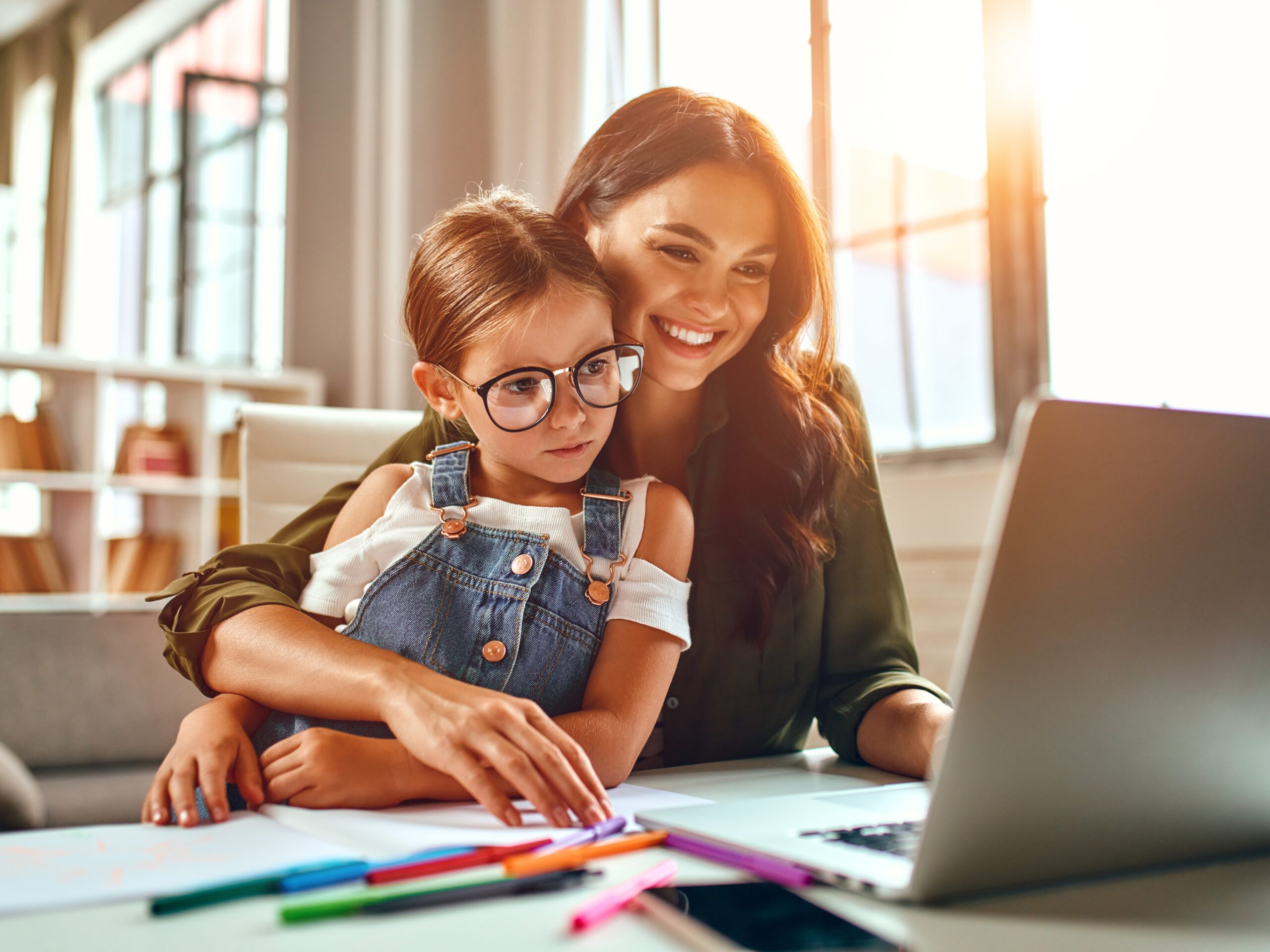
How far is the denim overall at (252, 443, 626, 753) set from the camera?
0.91 metres

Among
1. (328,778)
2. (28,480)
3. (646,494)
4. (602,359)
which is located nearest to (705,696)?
(646,494)

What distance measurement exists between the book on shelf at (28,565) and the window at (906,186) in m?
3.06

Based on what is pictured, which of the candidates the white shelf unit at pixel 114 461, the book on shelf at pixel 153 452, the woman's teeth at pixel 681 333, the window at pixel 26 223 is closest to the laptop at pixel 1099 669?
the woman's teeth at pixel 681 333

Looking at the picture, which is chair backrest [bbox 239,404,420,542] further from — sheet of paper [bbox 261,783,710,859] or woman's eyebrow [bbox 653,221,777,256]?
sheet of paper [bbox 261,783,710,859]

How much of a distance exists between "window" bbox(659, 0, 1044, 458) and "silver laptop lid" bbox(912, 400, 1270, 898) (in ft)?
7.33

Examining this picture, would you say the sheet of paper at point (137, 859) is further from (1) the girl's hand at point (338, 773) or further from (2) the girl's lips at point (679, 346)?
(2) the girl's lips at point (679, 346)

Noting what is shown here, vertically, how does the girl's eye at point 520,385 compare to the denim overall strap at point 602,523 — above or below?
above

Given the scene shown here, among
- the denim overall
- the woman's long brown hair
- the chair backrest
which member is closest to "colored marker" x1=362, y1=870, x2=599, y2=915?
the denim overall

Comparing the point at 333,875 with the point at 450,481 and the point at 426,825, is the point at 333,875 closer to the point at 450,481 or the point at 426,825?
the point at 426,825

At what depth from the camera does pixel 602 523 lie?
967 mm

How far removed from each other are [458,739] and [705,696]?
0.52m

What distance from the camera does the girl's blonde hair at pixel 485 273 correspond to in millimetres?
951

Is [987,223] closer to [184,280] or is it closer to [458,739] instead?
[458,739]

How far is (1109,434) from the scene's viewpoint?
1.38 feet
